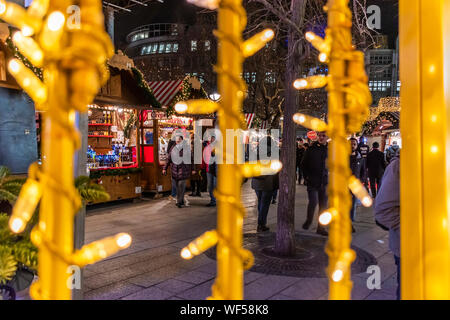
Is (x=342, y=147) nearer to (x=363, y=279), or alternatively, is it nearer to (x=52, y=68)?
(x=52, y=68)

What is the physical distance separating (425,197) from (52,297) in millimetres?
1559

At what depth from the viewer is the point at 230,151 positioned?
1146 mm

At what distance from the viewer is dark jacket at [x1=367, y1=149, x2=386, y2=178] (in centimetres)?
1176

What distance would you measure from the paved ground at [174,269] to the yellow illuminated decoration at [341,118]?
3373 mm

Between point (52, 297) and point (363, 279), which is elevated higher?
point (52, 297)

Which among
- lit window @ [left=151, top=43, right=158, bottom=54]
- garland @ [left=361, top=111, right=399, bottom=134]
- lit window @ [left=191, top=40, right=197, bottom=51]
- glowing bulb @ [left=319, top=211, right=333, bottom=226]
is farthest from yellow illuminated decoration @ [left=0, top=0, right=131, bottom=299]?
lit window @ [left=151, top=43, right=158, bottom=54]

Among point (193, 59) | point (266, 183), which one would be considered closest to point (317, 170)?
point (266, 183)

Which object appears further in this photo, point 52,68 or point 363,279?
point 363,279

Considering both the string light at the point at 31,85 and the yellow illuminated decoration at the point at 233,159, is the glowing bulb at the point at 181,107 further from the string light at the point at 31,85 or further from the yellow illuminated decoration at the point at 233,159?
the string light at the point at 31,85

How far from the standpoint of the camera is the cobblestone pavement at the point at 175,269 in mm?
4734

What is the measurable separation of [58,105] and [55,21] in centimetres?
21

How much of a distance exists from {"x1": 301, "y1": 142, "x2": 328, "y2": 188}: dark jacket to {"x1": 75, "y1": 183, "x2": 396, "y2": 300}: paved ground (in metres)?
1.16

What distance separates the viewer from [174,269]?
5.61 m
